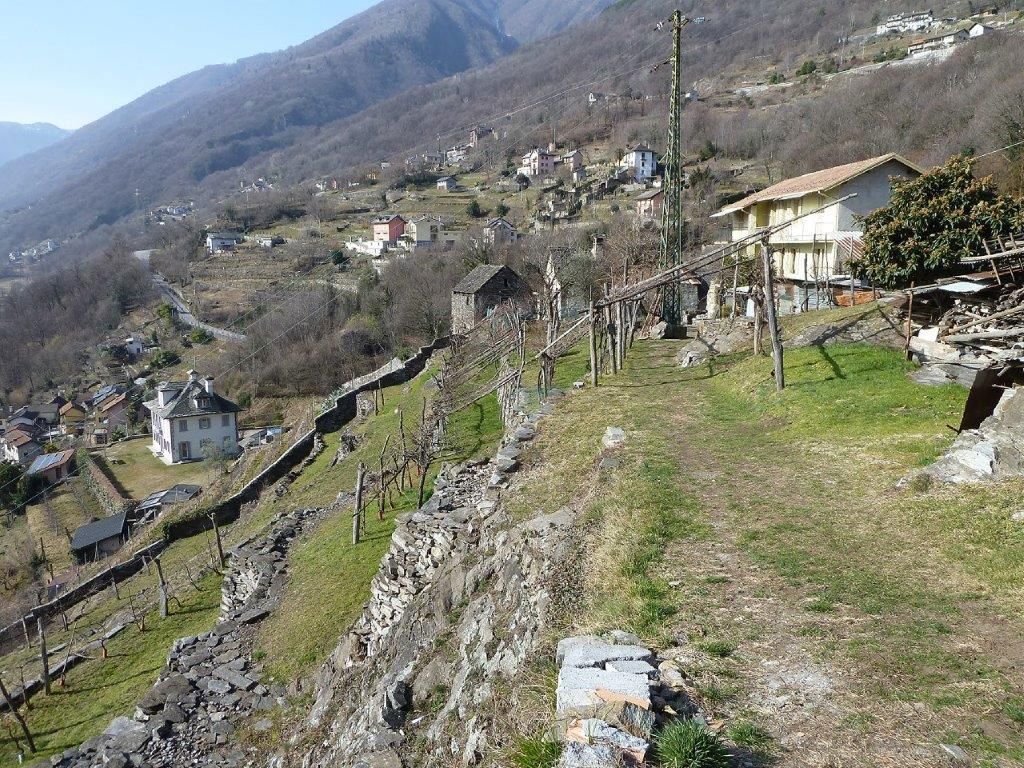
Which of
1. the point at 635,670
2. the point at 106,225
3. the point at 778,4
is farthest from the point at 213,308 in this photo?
the point at 778,4

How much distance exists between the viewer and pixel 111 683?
15250 millimetres

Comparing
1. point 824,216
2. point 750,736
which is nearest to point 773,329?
point 750,736

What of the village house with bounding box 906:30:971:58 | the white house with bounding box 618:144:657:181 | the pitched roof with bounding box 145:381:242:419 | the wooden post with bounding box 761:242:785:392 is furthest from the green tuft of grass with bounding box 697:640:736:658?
the village house with bounding box 906:30:971:58

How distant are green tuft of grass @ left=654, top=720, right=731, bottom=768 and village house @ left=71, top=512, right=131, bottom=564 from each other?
35588 millimetres

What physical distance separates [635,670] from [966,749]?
2.24m

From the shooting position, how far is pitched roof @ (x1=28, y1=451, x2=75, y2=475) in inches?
1924

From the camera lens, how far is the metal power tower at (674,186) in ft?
72.9

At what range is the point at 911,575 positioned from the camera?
21.7 feet

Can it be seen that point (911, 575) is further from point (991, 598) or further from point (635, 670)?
point (635, 670)

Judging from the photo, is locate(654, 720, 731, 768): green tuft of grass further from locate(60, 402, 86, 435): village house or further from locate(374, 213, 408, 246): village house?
locate(374, 213, 408, 246): village house

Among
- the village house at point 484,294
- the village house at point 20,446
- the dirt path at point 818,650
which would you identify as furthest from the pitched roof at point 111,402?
the dirt path at point 818,650

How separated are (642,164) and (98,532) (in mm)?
74585

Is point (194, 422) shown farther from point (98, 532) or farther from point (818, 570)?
point (818, 570)

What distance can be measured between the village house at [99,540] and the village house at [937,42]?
101 m
